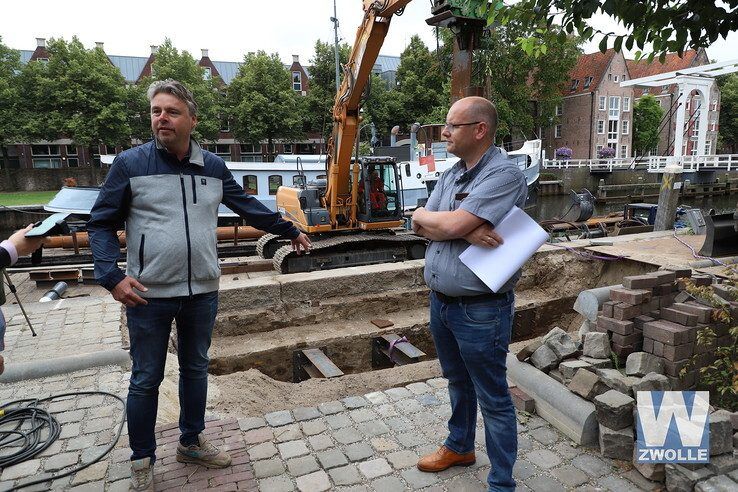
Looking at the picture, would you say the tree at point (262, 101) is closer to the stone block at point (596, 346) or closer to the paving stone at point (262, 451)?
the stone block at point (596, 346)

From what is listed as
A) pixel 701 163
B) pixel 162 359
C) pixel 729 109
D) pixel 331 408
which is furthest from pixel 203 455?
pixel 729 109

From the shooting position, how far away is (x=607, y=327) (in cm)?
350

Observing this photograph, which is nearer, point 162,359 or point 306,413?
point 162,359

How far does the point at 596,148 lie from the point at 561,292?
40521mm

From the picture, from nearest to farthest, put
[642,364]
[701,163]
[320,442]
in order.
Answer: [320,442] → [642,364] → [701,163]

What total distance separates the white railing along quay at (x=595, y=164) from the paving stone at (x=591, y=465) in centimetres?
2975

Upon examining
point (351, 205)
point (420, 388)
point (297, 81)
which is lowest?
point (420, 388)

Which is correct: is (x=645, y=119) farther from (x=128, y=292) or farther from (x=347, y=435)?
(x=128, y=292)

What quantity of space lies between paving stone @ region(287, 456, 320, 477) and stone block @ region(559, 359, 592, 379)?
1863mm

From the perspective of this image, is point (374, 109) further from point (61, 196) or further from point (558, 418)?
point (558, 418)

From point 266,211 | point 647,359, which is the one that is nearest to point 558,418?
point 647,359

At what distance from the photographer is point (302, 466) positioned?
2.79 meters

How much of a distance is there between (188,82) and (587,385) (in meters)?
34.0

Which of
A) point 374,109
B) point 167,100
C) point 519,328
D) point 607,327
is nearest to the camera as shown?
point 167,100
